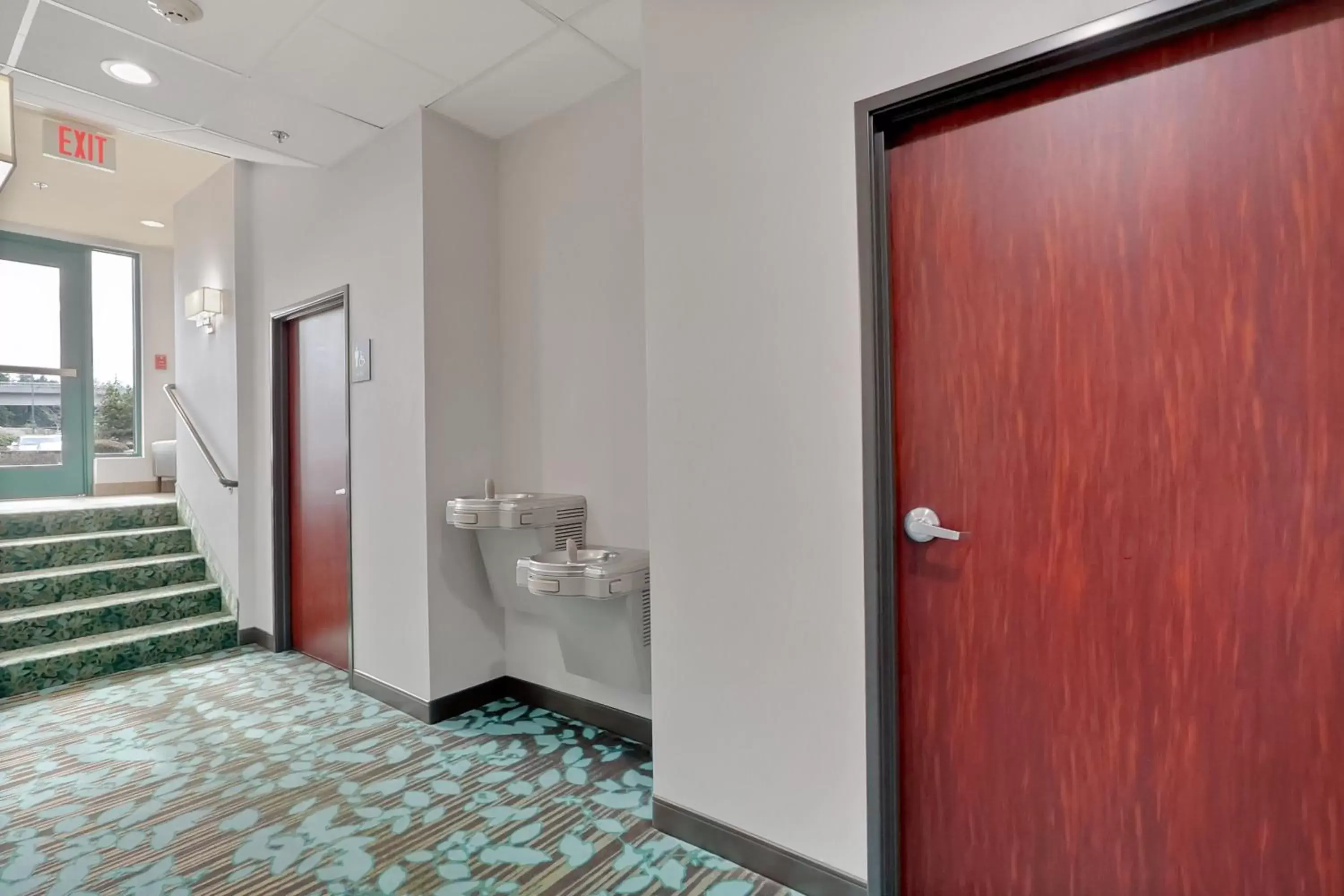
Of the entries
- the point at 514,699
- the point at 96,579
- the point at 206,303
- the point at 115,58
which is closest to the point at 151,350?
the point at 206,303

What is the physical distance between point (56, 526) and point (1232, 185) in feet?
18.8

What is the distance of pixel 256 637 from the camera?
389 cm

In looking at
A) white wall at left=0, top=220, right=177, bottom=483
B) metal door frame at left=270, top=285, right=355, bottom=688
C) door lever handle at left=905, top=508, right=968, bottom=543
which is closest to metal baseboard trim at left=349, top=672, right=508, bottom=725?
metal door frame at left=270, top=285, right=355, bottom=688

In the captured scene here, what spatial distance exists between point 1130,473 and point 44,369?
7.06 meters

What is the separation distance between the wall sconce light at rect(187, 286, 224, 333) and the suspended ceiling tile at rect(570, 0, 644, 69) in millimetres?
3002

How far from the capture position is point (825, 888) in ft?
5.18

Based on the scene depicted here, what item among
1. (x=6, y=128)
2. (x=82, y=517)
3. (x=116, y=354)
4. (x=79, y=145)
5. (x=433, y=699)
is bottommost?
(x=433, y=699)

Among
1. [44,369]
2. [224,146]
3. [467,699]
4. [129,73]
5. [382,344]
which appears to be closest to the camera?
[129,73]

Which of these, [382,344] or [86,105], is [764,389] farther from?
[86,105]

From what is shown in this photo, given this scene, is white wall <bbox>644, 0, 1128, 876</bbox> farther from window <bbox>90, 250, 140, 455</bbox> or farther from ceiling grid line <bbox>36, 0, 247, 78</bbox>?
window <bbox>90, 250, 140, 455</bbox>

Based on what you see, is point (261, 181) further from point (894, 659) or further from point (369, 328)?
point (894, 659)

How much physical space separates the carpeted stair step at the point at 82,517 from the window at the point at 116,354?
2.98 feet

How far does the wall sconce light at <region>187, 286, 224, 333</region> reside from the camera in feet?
12.6

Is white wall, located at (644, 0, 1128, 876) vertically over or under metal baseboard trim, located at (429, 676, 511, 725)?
over
